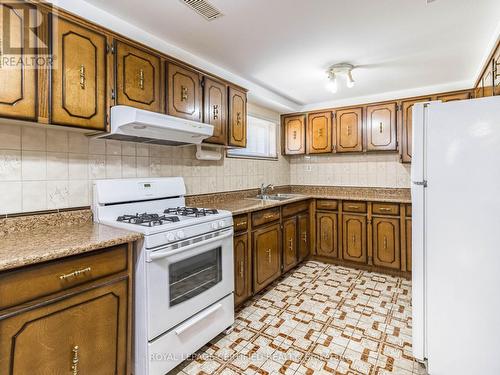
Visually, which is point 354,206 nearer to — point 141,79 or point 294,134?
point 294,134

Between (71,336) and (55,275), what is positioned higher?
(55,275)

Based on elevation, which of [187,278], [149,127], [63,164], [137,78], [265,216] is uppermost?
[137,78]

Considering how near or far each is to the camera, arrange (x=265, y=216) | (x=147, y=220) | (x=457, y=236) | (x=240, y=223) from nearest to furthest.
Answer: (x=457, y=236), (x=147, y=220), (x=240, y=223), (x=265, y=216)

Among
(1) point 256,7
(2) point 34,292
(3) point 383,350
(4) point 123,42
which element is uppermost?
(1) point 256,7

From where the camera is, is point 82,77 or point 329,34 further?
point 329,34

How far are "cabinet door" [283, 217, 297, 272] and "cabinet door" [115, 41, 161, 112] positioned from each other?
6.19 ft

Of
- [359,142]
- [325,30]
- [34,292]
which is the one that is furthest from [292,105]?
[34,292]

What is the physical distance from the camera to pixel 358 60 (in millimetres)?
2598

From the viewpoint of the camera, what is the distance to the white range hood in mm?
1693

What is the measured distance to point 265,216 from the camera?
271cm

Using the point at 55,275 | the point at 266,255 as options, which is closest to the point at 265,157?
the point at 266,255

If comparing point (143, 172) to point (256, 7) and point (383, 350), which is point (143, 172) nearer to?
point (256, 7)

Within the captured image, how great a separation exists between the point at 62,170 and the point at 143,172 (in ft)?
1.94

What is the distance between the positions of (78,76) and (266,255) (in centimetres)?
211
